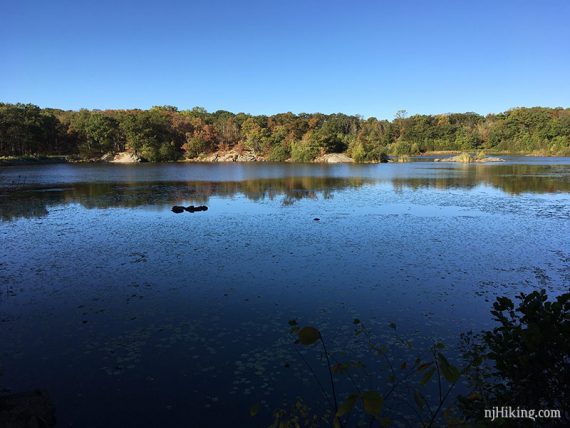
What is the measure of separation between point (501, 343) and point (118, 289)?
829 cm

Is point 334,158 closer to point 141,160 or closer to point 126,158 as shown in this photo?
point 141,160

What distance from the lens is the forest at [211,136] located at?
261 feet

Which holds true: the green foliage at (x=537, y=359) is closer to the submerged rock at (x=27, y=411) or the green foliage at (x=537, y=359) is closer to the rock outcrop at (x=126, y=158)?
the submerged rock at (x=27, y=411)

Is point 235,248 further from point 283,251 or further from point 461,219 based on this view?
point 461,219

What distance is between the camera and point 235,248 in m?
13.1

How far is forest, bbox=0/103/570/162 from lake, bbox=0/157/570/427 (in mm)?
63441

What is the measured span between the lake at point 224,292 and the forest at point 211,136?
63.4 meters

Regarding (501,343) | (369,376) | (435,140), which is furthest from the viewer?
(435,140)

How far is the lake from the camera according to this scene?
5410 millimetres

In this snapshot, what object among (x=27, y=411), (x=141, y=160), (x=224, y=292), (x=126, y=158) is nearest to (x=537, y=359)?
(x=27, y=411)

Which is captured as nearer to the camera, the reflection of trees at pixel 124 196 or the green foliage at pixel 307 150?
the reflection of trees at pixel 124 196

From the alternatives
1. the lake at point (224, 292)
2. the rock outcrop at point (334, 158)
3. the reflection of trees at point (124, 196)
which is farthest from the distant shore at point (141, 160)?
the lake at point (224, 292)

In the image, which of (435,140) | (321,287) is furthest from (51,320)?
(435,140)

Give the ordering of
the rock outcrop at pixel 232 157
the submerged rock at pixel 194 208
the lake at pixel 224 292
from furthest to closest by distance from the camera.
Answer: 1. the rock outcrop at pixel 232 157
2. the submerged rock at pixel 194 208
3. the lake at pixel 224 292
